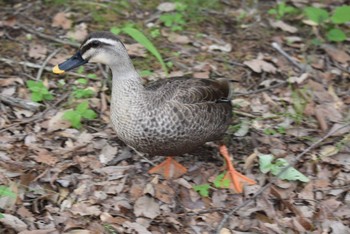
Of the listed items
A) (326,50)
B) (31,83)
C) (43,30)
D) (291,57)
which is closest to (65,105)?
(31,83)

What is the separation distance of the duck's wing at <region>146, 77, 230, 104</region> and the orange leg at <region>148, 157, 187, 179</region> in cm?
57

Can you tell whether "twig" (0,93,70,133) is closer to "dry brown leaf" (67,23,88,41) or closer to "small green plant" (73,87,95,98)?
"small green plant" (73,87,95,98)

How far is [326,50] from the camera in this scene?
614cm

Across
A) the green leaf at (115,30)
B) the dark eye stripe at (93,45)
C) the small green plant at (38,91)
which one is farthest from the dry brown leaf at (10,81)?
the dark eye stripe at (93,45)

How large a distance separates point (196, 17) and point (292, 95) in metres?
1.48

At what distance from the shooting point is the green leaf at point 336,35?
6.15 m

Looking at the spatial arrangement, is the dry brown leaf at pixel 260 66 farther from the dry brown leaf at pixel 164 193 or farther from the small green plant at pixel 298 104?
the dry brown leaf at pixel 164 193

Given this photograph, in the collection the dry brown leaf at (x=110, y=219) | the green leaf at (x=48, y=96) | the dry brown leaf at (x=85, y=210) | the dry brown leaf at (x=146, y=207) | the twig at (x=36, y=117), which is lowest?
the dry brown leaf at (x=146, y=207)

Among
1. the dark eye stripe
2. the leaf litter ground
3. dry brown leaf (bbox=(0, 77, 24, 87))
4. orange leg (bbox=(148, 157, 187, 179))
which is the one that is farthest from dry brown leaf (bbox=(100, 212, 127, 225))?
dry brown leaf (bbox=(0, 77, 24, 87))

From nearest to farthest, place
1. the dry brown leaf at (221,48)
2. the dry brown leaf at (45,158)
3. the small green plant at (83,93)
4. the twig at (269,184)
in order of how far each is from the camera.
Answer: the twig at (269,184), the dry brown leaf at (45,158), the small green plant at (83,93), the dry brown leaf at (221,48)

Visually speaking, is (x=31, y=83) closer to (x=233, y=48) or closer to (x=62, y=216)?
(x=62, y=216)

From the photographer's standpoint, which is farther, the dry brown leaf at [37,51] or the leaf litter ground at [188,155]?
the dry brown leaf at [37,51]

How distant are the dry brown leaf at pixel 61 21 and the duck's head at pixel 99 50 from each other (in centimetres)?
183

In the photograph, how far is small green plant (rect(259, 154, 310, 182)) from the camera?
4.63 m
